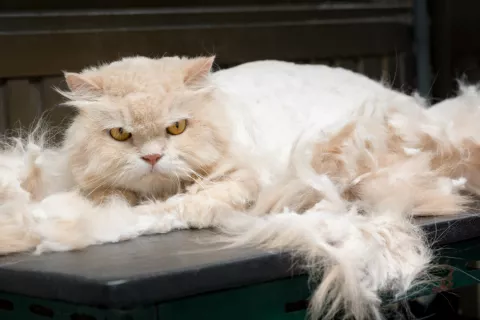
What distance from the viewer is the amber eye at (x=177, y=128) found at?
95 cm

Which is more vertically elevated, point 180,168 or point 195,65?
point 195,65

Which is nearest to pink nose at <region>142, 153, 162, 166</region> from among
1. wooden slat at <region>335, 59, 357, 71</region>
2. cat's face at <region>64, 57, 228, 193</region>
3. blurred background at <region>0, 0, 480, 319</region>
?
cat's face at <region>64, 57, 228, 193</region>

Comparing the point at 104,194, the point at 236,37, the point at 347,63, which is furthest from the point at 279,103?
the point at 347,63

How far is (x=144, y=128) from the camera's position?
36.5 inches

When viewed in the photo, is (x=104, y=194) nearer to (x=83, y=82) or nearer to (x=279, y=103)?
(x=83, y=82)

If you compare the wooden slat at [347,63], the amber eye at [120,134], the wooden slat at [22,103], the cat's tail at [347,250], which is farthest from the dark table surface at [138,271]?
the wooden slat at [347,63]

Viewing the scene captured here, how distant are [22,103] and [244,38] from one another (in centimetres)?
54

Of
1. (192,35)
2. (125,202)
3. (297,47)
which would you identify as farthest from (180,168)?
(297,47)

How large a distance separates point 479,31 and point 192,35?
2.53 feet

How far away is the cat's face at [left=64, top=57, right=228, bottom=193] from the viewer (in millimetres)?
930

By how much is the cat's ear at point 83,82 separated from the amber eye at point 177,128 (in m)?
0.11

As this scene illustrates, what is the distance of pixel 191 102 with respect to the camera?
975 millimetres

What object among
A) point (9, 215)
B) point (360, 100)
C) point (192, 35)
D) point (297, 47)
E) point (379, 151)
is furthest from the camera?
point (297, 47)

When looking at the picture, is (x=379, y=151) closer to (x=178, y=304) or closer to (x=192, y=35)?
(x=178, y=304)
